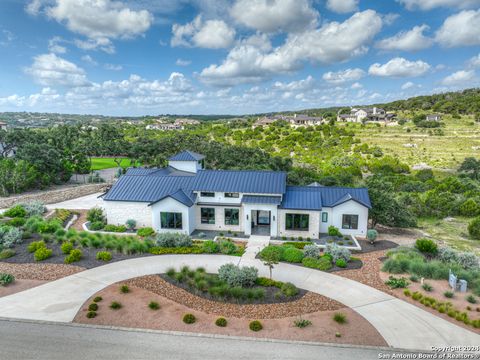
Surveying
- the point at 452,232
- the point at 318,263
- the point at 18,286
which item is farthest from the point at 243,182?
the point at 452,232

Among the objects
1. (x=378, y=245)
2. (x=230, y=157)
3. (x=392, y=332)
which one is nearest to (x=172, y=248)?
(x=392, y=332)

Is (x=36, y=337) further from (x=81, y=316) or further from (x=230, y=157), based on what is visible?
(x=230, y=157)

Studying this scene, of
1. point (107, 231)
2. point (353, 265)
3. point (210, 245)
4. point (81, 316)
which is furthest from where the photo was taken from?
point (107, 231)

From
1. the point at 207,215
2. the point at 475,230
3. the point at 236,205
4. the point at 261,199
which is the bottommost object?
the point at 475,230

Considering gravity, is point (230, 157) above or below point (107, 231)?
above

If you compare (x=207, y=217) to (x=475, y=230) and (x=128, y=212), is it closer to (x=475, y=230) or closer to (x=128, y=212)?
(x=128, y=212)

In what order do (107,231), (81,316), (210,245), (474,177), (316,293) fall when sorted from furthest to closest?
(474,177) < (107,231) < (210,245) < (316,293) < (81,316)
